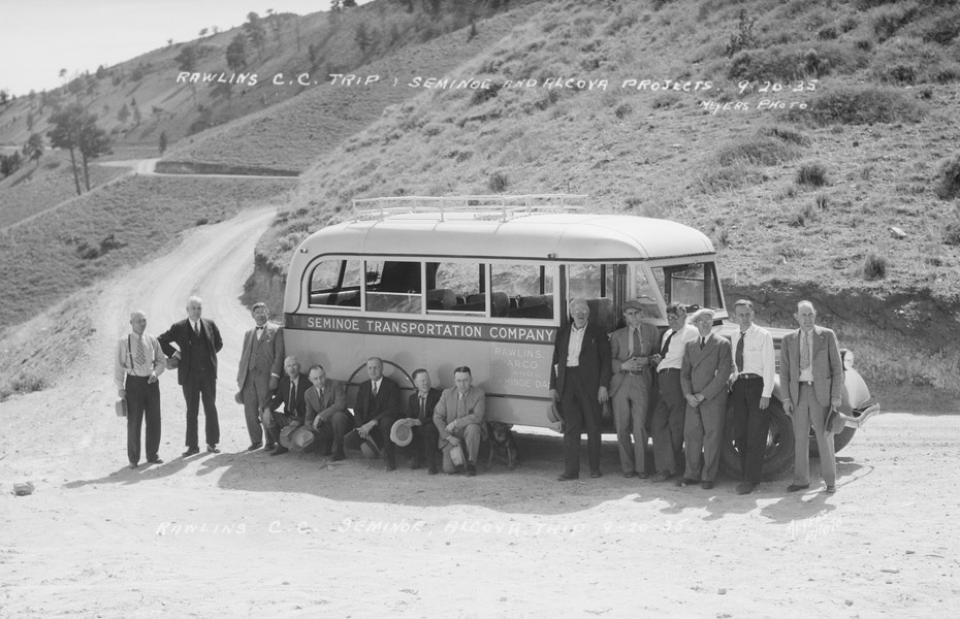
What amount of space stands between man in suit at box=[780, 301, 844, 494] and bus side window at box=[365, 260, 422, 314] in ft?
14.8

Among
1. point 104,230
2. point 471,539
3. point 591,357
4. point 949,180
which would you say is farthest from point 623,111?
→ point 104,230

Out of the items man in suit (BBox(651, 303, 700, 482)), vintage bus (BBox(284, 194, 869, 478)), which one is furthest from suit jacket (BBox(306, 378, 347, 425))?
man in suit (BBox(651, 303, 700, 482))

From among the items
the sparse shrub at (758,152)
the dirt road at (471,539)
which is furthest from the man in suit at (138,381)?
the sparse shrub at (758,152)

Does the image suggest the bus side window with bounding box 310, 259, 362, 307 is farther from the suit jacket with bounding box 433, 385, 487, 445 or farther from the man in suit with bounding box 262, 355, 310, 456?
the suit jacket with bounding box 433, 385, 487, 445

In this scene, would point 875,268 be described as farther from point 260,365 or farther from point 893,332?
point 260,365

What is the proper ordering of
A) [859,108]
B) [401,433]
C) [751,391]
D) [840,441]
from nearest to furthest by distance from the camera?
[751,391]
[840,441]
[401,433]
[859,108]

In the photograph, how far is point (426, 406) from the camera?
12750 mm

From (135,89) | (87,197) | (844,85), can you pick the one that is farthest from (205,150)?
(135,89)

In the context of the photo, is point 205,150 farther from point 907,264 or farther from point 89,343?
point 907,264

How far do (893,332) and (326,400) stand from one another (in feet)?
29.7

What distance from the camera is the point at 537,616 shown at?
775 cm

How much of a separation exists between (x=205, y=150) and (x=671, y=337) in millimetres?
69660

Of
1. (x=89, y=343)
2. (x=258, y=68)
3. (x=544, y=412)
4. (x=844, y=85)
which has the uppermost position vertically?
(x=258, y=68)

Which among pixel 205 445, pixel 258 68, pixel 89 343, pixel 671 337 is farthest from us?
pixel 258 68
